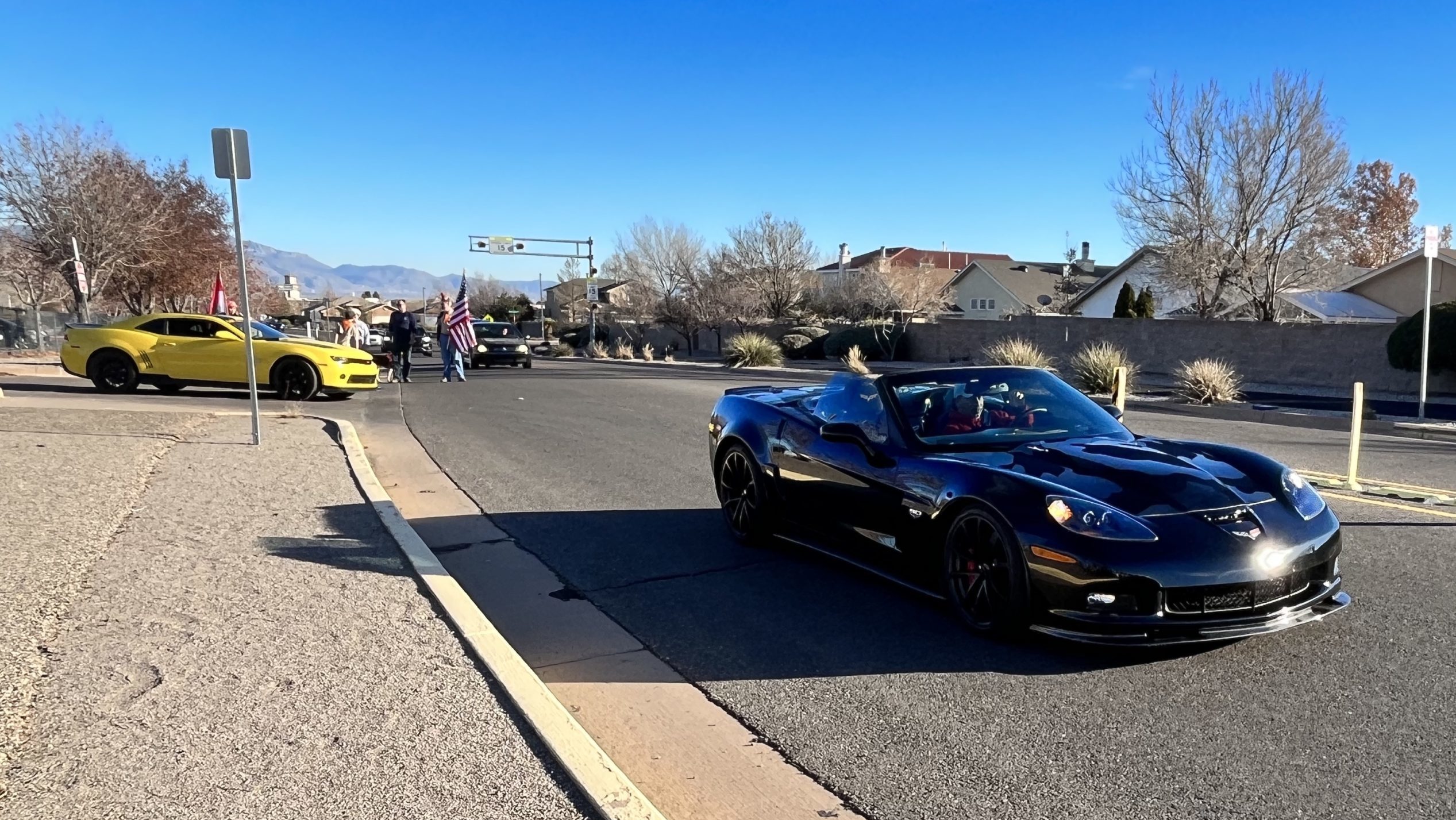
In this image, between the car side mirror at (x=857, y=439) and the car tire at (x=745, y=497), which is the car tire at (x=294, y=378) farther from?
the car side mirror at (x=857, y=439)

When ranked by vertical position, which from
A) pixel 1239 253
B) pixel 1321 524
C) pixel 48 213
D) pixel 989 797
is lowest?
pixel 989 797

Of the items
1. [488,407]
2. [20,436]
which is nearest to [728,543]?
[20,436]

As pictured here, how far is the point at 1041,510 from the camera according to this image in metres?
4.19

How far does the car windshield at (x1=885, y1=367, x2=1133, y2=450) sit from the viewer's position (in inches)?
208

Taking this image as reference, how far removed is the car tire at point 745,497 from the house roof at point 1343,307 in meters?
31.7

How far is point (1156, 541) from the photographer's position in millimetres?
3947

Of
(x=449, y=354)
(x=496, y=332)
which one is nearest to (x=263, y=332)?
(x=449, y=354)

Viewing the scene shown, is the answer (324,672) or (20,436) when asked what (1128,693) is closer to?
(324,672)

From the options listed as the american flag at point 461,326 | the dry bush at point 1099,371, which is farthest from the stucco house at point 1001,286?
the american flag at point 461,326

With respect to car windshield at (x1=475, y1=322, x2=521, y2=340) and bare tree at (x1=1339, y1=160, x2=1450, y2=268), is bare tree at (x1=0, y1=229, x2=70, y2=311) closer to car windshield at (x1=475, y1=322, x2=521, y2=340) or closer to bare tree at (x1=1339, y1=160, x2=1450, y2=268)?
car windshield at (x1=475, y1=322, x2=521, y2=340)

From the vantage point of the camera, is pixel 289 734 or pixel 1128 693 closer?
pixel 289 734

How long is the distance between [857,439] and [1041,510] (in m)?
1.31

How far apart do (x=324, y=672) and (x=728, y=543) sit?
121 inches

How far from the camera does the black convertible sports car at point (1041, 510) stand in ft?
12.9
